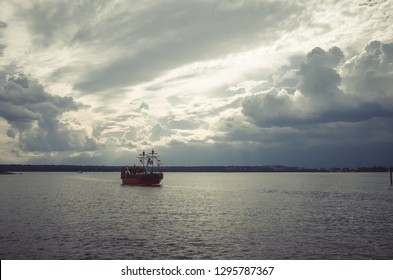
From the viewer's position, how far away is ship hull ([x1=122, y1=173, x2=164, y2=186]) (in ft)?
487

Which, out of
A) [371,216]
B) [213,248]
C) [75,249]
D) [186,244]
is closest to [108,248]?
[75,249]

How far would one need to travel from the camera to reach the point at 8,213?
64875 millimetres

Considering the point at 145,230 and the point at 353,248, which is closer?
the point at 353,248

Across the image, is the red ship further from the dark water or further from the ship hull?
the dark water

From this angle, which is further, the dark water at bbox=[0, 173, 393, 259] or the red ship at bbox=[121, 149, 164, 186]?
the red ship at bbox=[121, 149, 164, 186]

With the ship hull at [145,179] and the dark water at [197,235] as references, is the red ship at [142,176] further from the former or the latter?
the dark water at [197,235]

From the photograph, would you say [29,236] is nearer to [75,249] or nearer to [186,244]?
[75,249]

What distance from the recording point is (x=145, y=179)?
150125 millimetres

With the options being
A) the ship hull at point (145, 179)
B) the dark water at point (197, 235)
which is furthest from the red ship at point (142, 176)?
the dark water at point (197, 235)

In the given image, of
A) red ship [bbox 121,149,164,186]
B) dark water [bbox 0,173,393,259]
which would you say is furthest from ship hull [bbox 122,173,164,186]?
dark water [bbox 0,173,393,259]
